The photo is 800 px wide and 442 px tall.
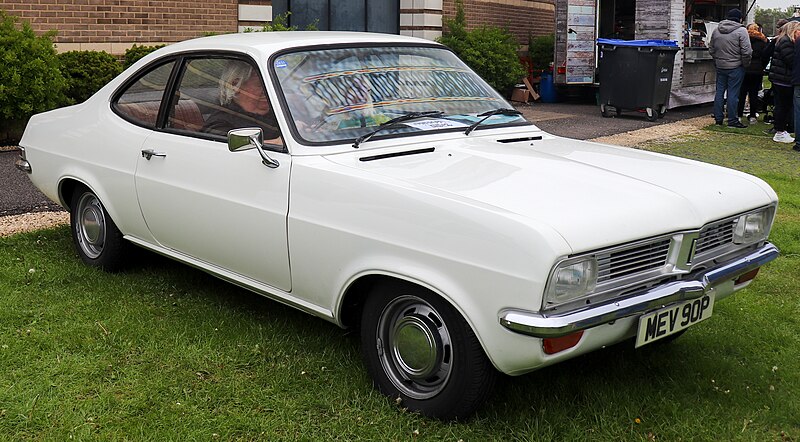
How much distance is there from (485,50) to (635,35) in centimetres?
272

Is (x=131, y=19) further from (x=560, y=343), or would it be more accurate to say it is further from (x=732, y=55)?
(x=560, y=343)

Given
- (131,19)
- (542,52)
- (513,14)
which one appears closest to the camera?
(131,19)

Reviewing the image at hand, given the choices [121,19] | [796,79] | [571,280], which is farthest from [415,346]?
[796,79]

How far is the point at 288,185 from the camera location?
395 centimetres

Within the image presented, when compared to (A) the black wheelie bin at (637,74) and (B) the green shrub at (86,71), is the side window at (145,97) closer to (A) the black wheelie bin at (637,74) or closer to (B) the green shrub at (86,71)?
(B) the green shrub at (86,71)

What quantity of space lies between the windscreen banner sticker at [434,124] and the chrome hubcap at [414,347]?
1.10 meters

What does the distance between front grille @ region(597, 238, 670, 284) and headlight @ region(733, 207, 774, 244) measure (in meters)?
0.62

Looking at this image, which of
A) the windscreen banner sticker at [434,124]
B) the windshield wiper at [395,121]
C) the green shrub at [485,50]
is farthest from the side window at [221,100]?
the green shrub at [485,50]

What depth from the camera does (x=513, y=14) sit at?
19.3m

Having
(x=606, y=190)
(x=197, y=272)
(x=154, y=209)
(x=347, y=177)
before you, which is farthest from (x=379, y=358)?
(x=197, y=272)

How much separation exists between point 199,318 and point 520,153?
198 cm

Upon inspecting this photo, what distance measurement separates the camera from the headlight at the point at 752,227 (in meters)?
3.92

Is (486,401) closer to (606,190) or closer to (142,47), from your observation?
(606,190)

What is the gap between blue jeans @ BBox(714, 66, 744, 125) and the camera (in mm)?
13984
